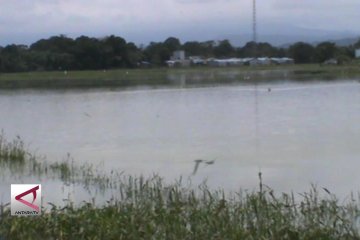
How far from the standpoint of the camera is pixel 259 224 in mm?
5270

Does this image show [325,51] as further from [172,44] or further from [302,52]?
[172,44]

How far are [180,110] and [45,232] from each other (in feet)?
54.2

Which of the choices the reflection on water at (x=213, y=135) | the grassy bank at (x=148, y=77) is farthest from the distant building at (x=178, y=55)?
the reflection on water at (x=213, y=135)

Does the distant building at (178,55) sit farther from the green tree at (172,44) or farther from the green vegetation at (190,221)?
the green vegetation at (190,221)

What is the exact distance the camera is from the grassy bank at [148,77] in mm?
41062

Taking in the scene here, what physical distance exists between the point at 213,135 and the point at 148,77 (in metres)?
34.2

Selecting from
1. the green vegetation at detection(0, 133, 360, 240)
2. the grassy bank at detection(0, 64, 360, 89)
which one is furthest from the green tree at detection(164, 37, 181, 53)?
the green vegetation at detection(0, 133, 360, 240)

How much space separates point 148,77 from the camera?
48438 millimetres

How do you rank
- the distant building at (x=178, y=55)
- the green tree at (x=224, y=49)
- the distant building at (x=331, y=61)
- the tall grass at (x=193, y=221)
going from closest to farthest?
the tall grass at (x=193, y=221), the distant building at (x=331, y=61), the distant building at (x=178, y=55), the green tree at (x=224, y=49)

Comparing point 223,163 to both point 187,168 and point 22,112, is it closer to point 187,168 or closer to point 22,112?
point 187,168

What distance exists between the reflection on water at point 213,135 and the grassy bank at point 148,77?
48.3 feet

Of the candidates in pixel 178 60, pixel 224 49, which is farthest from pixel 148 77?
pixel 224 49

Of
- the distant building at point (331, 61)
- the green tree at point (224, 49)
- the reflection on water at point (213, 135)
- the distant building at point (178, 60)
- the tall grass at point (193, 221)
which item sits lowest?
the reflection on water at point (213, 135)

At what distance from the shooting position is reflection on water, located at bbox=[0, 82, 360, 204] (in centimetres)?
979
